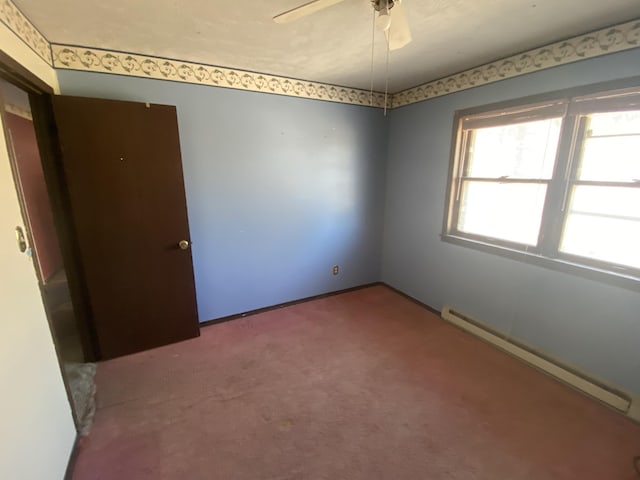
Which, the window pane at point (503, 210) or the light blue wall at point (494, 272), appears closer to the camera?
the light blue wall at point (494, 272)

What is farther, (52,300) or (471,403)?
(52,300)

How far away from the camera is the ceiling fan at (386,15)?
123 centimetres

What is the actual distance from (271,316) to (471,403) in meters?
1.89

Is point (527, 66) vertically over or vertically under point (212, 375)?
over

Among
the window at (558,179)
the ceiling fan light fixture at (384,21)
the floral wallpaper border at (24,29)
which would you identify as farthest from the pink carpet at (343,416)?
the floral wallpaper border at (24,29)

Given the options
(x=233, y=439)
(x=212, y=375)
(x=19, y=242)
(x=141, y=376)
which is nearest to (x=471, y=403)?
(x=233, y=439)

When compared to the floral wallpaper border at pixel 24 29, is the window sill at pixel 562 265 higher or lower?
lower

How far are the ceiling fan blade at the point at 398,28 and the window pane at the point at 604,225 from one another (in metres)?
1.62

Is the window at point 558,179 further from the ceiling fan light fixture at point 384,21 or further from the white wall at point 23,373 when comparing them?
the white wall at point 23,373

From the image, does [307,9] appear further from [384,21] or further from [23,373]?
[23,373]

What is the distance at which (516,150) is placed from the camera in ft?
7.56

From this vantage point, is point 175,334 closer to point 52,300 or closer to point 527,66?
point 52,300

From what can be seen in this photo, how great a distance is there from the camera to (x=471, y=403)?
187cm

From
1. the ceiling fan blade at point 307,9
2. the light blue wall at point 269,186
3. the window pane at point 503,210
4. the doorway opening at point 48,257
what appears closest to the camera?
the ceiling fan blade at point 307,9
